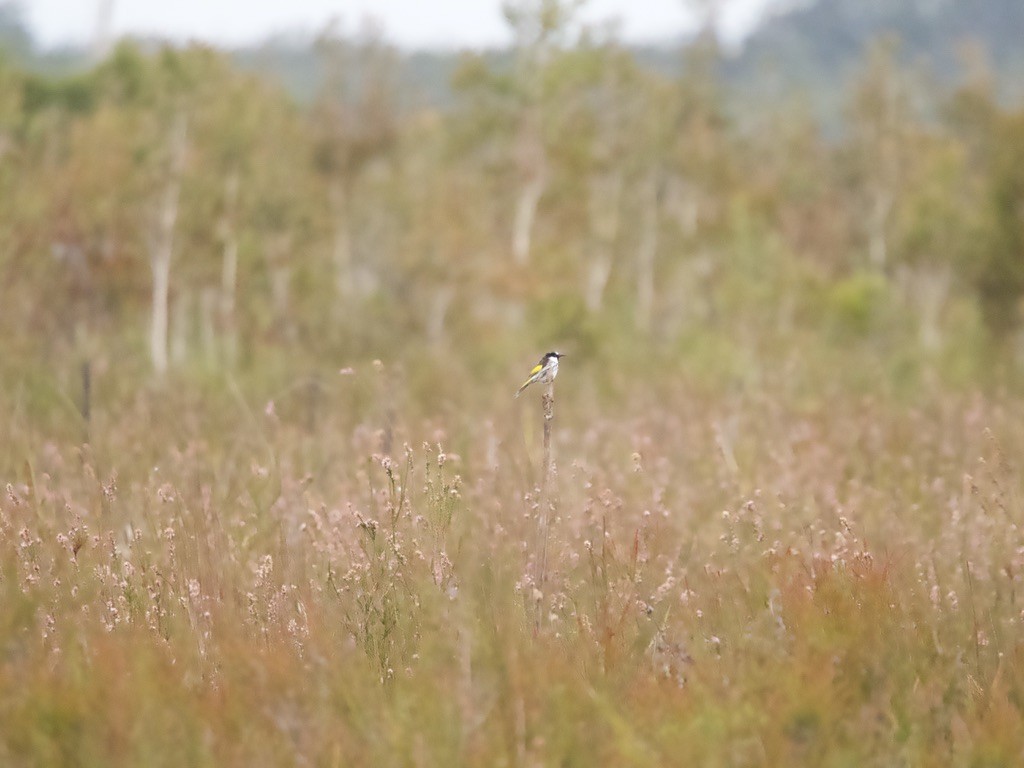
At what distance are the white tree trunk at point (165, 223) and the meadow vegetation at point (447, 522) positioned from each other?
66 millimetres

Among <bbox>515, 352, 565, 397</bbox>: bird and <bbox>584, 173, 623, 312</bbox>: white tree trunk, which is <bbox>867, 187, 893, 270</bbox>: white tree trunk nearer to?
<bbox>584, 173, 623, 312</bbox>: white tree trunk

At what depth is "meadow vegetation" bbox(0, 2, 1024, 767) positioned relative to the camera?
2742 millimetres

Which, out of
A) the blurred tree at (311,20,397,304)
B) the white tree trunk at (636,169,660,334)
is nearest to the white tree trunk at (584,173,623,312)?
the white tree trunk at (636,169,660,334)

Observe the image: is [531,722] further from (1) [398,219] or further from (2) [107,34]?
(2) [107,34]

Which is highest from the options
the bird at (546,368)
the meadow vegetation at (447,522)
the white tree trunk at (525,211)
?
the bird at (546,368)

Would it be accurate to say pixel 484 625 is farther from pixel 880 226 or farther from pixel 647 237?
pixel 880 226

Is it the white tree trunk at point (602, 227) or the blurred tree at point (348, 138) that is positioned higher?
the blurred tree at point (348, 138)

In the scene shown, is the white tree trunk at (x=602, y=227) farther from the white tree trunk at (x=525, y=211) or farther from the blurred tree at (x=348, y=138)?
the blurred tree at (x=348, y=138)

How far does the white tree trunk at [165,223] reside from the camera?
2084cm

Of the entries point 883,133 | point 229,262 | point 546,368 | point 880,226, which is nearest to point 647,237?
point 880,226

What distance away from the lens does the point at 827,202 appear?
5531cm

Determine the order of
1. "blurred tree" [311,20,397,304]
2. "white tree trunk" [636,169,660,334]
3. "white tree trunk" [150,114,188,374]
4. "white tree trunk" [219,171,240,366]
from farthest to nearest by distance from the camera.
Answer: "white tree trunk" [636,169,660,334], "blurred tree" [311,20,397,304], "white tree trunk" [219,171,240,366], "white tree trunk" [150,114,188,374]

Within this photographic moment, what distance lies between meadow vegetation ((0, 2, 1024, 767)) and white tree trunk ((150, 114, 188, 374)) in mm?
66

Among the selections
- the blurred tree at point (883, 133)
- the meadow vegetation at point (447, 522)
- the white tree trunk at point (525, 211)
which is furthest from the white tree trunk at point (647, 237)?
the meadow vegetation at point (447, 522)
